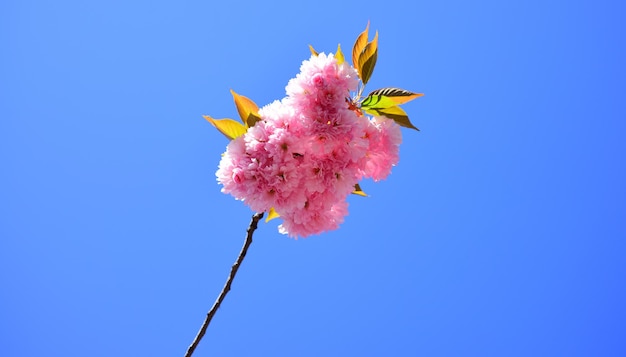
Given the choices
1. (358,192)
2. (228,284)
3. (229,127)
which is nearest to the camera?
(228,284)

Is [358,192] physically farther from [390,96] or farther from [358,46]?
[358,46]

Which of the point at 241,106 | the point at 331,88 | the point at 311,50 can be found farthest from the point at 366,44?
the point at 241,106

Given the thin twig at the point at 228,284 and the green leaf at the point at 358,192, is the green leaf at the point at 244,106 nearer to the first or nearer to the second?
the thin twig at the point at 228,284

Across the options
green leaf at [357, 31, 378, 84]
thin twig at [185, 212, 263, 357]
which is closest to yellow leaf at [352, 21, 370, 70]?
green leaf at [357, 31, 378, 84]

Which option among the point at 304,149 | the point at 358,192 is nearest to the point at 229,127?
the point at 304,149

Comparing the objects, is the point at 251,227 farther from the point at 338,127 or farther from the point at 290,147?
the point at 338,127

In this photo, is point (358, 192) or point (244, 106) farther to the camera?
point (358, 192)
